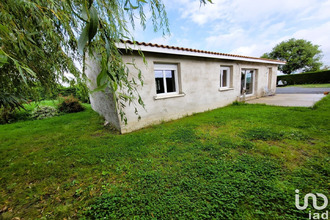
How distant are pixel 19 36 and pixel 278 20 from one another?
1946 centimetres

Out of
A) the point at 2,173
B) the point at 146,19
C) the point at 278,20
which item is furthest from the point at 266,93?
the point at 2,173

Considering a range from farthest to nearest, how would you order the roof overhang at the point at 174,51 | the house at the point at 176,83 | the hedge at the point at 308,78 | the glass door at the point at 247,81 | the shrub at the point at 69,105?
the hedge at the point at 308,78 → the shrub at the point at 69,105 → the glass door at the point at 247,81 → the house at the point at 176,83 → the roof overhang at the point at 174,51

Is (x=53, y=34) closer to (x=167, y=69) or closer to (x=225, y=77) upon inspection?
(x=167, y=69)

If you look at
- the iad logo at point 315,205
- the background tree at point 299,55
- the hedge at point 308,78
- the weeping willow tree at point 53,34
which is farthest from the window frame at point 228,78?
the background tree at point 299,55

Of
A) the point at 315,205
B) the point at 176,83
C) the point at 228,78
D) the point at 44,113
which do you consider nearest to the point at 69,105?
the point at 44,113

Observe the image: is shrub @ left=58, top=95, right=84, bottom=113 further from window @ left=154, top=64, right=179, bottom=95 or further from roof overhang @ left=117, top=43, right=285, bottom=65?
roof overhang @ left=117, top=43, right=285, bottom=65

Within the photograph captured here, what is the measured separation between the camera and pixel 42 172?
2.47 meters

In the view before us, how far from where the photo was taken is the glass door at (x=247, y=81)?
28.3ft

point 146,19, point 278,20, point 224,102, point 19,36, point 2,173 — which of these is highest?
point 278,20

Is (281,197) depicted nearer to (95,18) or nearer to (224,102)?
(95,18)

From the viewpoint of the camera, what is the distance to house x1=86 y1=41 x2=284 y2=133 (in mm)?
4355

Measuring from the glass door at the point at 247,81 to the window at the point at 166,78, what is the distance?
5.93 meters

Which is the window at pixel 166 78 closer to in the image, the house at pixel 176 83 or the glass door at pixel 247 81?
the house at pixel 176 83

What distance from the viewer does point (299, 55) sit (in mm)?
27547
